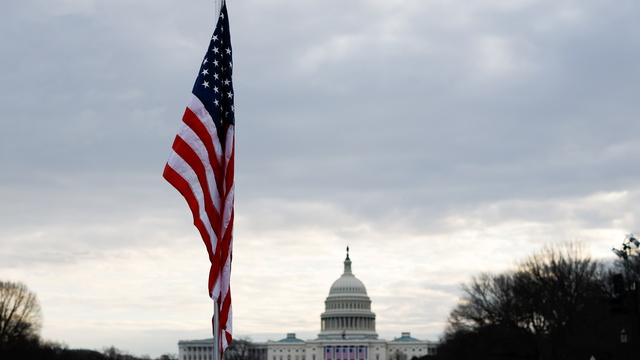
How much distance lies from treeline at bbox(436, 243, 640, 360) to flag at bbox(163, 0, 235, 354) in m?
61.6

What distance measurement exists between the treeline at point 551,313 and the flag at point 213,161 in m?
61.6

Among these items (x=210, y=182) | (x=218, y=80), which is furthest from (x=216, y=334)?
(x=218, y=80)

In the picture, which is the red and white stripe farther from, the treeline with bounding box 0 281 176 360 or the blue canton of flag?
the treeline with bounding box 0 281 176 360

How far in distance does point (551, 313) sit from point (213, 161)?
73232 mm

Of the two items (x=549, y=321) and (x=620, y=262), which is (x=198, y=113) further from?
(x=620, y=262)

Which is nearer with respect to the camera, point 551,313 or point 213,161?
point 213,161

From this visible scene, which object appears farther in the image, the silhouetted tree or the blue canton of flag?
the silhouetted tree

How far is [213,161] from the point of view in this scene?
1697 centimetres

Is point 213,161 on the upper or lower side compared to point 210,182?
upper

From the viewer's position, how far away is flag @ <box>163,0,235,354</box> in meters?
16.5

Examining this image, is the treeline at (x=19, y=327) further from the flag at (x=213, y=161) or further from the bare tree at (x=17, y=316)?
the flag at (x=213, y=161)

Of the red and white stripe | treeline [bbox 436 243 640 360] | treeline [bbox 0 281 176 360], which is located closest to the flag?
the red and white stripe

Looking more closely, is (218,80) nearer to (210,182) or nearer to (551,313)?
(210,182)

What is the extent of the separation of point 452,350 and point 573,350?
36017mm
